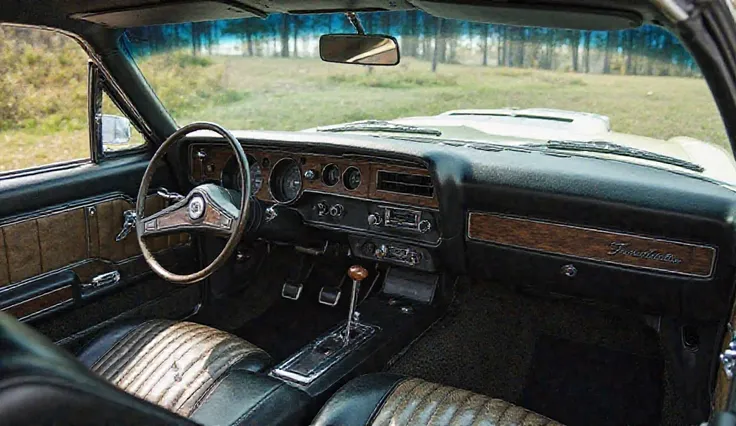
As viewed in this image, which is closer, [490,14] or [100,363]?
[490,14]

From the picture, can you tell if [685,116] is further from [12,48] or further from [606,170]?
[12,48]

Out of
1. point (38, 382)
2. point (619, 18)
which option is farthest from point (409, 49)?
point (38, 382)

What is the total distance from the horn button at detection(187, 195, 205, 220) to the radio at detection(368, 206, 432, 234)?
0.88 m

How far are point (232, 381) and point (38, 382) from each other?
150 cm

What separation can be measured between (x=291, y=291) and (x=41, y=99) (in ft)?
5.80

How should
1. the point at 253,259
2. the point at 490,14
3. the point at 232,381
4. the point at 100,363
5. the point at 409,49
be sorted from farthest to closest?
1. the point at 253,259
2. the point at 409,49
3. the point at 100,363
4. the point at 232,381
5. the point at 490,14

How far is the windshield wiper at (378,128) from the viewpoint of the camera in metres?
3.34

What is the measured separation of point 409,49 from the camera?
2.94 m

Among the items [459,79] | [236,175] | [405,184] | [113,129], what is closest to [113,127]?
[113,129]

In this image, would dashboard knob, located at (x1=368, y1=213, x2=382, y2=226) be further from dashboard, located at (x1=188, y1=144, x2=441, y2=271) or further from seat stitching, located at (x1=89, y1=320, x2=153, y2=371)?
seat stitching, located at (x1=89, y1=320, x2=153, y2=371)

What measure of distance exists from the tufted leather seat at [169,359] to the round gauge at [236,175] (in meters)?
0.93

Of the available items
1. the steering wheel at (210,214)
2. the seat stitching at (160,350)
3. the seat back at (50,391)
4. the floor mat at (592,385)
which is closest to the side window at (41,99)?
the steering wheel at (210,214)

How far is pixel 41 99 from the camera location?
3914 mm

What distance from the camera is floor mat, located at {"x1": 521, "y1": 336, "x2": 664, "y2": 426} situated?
10.1 ft
